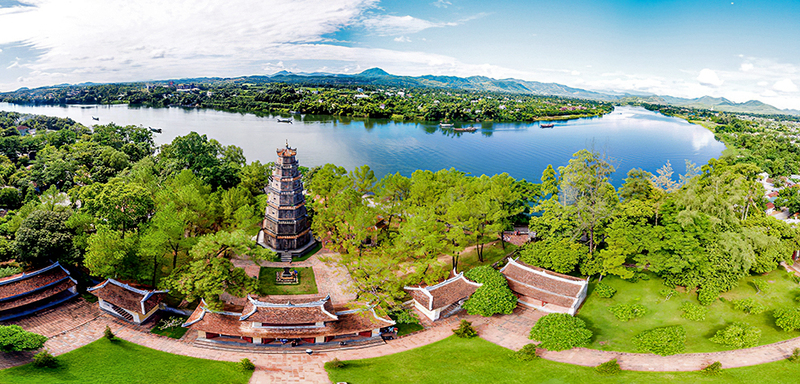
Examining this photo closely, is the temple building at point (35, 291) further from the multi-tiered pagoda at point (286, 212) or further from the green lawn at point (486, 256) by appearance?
the green lawn at point (486, 256)

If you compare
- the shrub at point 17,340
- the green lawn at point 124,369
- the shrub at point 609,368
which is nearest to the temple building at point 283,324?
the green lawn at point 124,369

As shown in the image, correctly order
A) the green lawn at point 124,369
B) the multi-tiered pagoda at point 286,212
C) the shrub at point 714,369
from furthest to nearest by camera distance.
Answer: the multi-tiered pagoda at point 286,212
the shrub at point 714,369
the green lawn at point 124,369

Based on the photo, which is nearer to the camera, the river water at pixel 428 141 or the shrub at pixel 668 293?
the shrub at pixel 668 293

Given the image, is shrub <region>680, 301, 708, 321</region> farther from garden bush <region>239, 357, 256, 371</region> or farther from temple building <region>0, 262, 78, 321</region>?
temple building <region>0, 262, 78, 321</region>

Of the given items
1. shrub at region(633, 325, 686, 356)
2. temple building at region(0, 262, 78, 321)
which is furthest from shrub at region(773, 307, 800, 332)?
temple building at region(0, 262, 78, 321)

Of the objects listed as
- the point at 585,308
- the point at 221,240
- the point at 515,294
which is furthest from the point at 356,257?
the point at 585,308

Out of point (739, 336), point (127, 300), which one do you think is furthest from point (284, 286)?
point (739, 336)

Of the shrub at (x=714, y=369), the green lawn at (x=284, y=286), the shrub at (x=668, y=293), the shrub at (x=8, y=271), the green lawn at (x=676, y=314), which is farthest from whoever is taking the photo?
the green lawn at (x=284, y=286)
